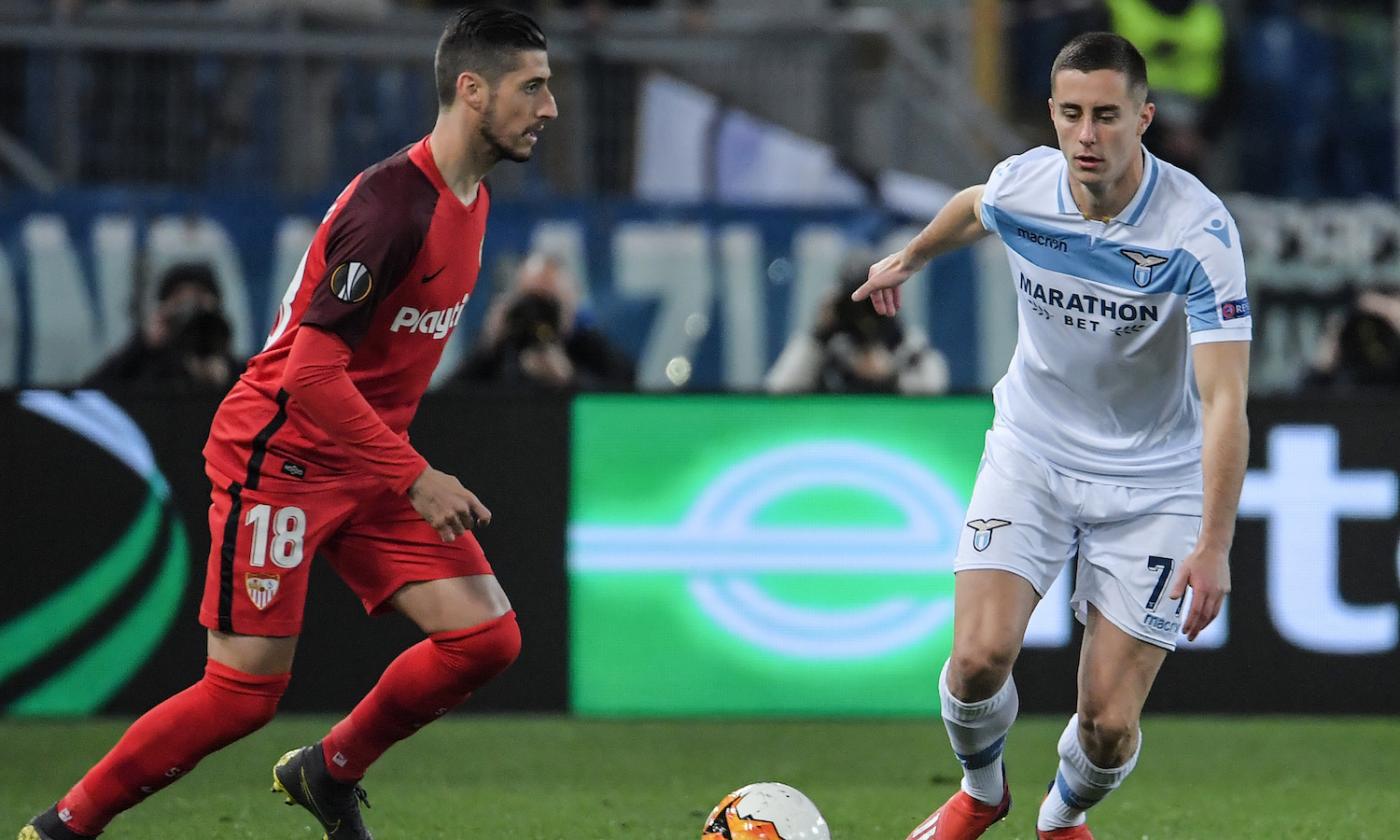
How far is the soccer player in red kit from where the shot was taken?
188 inches

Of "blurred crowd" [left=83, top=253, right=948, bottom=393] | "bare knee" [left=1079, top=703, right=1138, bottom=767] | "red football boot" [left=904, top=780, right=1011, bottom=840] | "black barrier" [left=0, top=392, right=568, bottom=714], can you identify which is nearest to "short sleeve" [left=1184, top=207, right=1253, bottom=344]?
"bare knee" [left=1079, top=703, right=1138, bottom=767]

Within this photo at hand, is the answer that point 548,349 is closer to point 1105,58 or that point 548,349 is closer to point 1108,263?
point 1108,263

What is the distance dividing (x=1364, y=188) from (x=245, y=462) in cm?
1085

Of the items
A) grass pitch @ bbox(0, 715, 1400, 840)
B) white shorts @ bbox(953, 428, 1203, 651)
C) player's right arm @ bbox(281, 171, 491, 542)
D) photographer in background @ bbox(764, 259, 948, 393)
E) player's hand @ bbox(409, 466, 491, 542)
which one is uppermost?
player's right arm @ bbox(281, 171, 491, 542)

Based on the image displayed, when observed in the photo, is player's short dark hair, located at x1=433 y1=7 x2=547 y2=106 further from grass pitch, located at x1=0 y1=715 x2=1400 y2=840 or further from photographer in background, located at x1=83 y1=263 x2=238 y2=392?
photographer in background, located at x1=83 y1=263 x2=238 y2=392

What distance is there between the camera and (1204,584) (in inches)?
176

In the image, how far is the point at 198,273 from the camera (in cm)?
1013

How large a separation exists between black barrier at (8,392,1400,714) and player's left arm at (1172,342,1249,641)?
3701mm

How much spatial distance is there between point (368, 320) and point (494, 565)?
11.3 feet

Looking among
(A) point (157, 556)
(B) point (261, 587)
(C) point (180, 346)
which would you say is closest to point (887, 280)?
(B) point (261, 587)

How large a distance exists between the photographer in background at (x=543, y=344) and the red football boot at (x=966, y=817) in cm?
422

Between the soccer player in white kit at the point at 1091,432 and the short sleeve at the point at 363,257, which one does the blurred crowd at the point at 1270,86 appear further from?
the short sleeve at the point at 363,257

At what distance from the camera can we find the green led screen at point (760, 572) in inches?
323

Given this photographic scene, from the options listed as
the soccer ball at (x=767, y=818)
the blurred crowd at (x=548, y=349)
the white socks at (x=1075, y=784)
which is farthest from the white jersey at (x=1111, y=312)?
the blurred crowd at (x=548, y=349)
